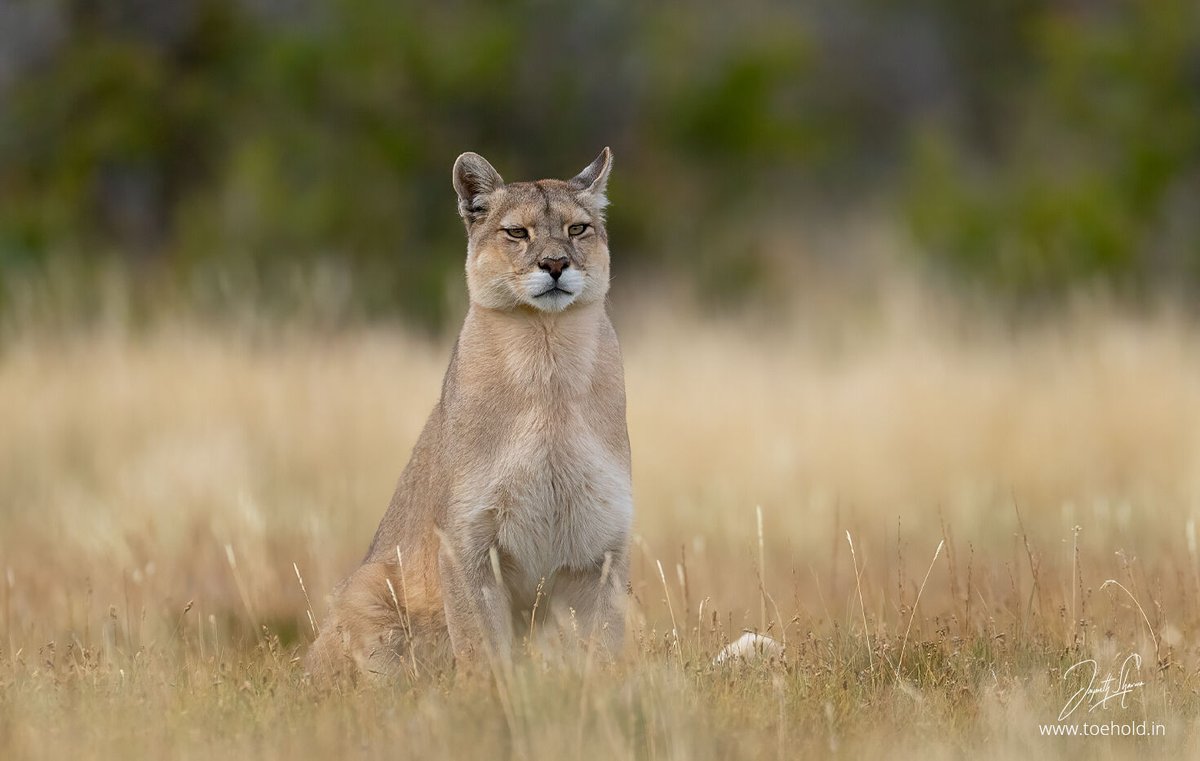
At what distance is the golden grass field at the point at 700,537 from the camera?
200 inches

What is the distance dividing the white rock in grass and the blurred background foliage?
9.61m

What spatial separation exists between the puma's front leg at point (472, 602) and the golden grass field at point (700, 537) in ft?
1.35

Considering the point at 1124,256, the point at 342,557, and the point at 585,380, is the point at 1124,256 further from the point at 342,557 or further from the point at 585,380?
the point at 585,380

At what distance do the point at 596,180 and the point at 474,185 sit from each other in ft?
1.71

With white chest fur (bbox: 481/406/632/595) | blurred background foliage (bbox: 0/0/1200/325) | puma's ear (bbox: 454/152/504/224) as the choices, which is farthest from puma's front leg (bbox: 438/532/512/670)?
blurred background foliage (bbox: 0/0/1200/325)

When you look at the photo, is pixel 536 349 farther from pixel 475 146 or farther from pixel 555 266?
pixel 475 146

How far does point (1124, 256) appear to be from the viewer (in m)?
17.5

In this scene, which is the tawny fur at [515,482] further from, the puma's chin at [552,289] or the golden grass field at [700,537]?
the golden grass field at [700,537]

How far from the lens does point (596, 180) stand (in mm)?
6582

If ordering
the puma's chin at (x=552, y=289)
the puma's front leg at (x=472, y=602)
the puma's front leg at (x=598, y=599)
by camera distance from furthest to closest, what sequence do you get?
the puma's chin at (x=552, y=289) → the puma's front leg at (x=598, y=599) → the puma's front leg at (x=472, y=602)

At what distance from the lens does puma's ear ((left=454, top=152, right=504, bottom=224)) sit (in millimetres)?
6543

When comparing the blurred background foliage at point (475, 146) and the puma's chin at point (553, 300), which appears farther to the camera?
the blurred background foliage at point (475, 146)

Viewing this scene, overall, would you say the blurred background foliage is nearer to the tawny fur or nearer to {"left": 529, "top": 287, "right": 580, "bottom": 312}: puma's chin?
the tawny fur

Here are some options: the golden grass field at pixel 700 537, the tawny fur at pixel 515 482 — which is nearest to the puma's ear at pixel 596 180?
the tawny fur at pixel 515 482
